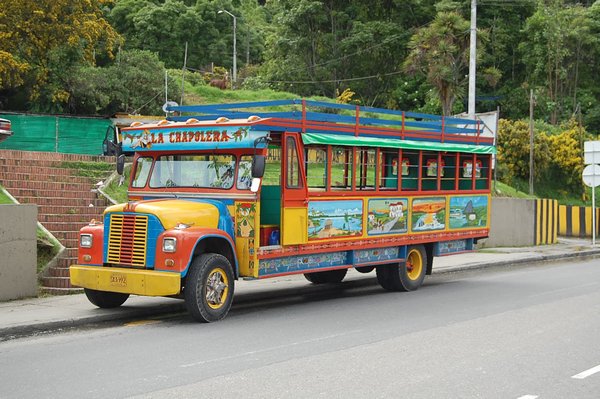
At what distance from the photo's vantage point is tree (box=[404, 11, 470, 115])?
30.8 m

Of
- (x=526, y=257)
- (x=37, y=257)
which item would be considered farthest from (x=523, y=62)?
(x=37, y=257)

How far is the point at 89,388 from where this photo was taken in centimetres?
762

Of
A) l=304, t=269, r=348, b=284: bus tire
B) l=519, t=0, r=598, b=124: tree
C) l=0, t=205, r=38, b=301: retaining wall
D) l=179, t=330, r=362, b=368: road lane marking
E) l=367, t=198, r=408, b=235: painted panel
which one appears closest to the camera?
l=179, t=330, r=362, b=368: road lane marking

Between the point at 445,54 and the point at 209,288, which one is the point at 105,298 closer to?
the point at 209,288

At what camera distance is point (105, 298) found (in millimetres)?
12336

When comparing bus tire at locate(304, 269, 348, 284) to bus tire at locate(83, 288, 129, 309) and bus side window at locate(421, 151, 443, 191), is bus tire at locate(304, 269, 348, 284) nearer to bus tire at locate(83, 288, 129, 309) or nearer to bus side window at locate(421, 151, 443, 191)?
bus side window at locate(421, 151, 443, 191)

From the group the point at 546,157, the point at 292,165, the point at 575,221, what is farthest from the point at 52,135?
the point at 546,157

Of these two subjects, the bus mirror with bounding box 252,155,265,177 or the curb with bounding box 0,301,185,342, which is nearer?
the curb with bounding box 0,301,185,342

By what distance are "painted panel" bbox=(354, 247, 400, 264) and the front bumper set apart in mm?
4323

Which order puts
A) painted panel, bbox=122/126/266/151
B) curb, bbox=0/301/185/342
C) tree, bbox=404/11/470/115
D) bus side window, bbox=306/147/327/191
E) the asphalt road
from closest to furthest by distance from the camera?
the asphalt road < curb, bbox=0/301/185/342 < painted panel, bbox=122/126/266/151 < bus side window, bbox=306/147/327/191 < tree, bbox=404/11/470/115

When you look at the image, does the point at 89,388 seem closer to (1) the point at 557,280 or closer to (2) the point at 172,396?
(2) the point at 172,396

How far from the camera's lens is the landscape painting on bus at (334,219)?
13.1 m

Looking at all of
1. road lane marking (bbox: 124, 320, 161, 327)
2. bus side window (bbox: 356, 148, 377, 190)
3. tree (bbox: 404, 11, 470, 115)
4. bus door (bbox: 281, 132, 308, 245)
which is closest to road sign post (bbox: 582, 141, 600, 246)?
tree (bbox: 404, 11, 470, 115)

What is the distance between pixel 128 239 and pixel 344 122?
14.7 feet
